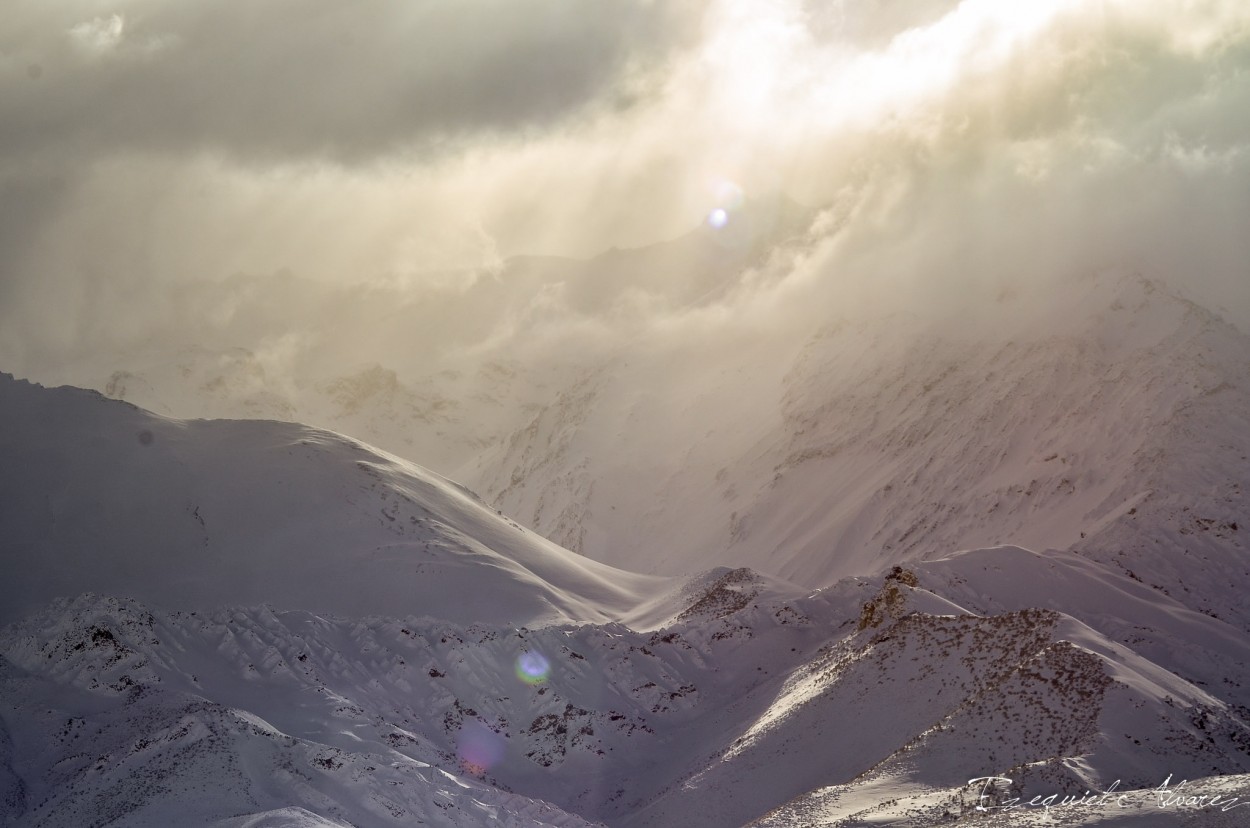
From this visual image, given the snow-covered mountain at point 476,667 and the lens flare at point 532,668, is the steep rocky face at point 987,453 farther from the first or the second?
the lens flare at point 532,668

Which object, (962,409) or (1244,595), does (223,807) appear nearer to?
(1244,595)

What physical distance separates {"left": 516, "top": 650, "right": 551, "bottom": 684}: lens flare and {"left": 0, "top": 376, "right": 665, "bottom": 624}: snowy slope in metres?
7.14

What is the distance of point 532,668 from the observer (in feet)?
243

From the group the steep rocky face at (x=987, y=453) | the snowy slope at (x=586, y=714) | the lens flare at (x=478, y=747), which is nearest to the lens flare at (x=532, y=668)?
the snowy slope at (x=586, y=714)

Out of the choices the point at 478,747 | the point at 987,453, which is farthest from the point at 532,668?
the point at 987,453

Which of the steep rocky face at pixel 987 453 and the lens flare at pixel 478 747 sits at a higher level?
the steep rocky face at pixel 987 453

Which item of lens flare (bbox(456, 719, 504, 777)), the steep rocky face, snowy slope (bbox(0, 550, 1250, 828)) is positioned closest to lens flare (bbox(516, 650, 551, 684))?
snowy slope (bbox(0, 550, 1250, 828))

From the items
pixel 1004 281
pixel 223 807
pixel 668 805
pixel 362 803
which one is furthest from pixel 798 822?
pixel 1004 281

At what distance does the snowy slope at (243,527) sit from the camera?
3152 inches

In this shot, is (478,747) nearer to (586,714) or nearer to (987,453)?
(586,714)

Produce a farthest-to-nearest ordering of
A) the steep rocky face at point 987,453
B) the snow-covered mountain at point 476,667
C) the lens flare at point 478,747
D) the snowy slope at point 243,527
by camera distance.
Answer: the steep rocky face at point 987,453 < the snowy slope at point 243,527 < the lens flare at point 478,747 < the snow-covered mountain at point 476,667

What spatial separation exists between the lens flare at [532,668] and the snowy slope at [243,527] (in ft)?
23.4

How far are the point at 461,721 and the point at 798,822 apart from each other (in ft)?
94.6

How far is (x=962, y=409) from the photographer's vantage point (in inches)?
6363
